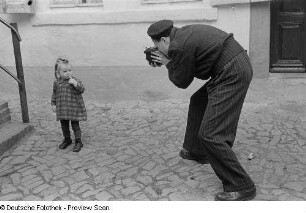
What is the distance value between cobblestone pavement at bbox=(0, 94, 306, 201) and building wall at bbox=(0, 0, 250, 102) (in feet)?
1.55

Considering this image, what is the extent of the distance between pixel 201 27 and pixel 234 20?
2.58 meters

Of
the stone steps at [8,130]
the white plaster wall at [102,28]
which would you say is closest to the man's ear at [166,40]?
the stone steps at [8,130]

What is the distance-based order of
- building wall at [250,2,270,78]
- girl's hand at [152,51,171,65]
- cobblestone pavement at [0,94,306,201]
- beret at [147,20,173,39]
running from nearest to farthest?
beret at [147,20,173,39] → girl's hand at [152,51,171,65] → cobblestone pavement at [0,94,306,201] → building wall at [250,2,270,78]

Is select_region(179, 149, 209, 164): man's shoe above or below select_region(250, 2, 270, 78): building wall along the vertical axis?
Result: below

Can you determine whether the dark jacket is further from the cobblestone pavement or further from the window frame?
the window frame

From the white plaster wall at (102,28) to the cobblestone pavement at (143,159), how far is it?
89 centimetres

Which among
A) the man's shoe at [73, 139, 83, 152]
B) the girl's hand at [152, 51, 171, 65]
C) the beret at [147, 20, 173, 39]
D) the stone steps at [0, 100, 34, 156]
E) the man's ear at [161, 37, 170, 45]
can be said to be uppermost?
the beret at [147, 20, 173, 39]

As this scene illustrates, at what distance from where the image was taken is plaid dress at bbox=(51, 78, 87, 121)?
4.58 metres

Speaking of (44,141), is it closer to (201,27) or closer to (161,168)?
(161,168)

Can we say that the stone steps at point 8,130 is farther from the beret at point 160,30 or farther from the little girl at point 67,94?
the beret at point 160,30

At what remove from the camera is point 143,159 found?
14.7 ft

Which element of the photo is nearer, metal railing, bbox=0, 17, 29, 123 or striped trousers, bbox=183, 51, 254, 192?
striped trousers, bbox=183, 51, 254, 192

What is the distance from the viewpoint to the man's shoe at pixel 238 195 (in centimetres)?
353

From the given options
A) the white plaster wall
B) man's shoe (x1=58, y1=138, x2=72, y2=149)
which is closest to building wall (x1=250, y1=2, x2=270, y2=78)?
the white plaster wall
